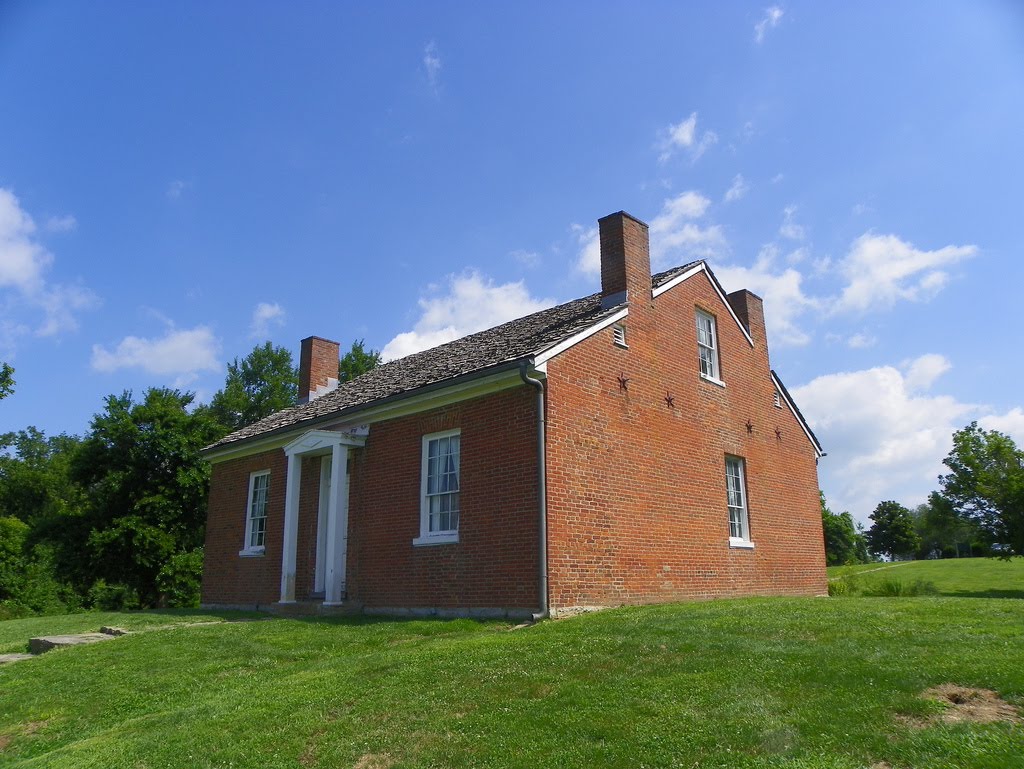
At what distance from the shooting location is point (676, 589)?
13.4 metres

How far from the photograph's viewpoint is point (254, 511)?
18.0 m

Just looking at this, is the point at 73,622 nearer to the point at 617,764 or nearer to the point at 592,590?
the point at 592,590

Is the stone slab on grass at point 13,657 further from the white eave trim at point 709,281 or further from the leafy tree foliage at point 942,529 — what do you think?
the leafy tree foliage at point 942,529

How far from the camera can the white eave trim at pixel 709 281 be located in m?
15.0

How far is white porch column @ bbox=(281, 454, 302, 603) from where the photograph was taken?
1555 centimetres

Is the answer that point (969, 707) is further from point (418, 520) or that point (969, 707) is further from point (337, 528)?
point (337, 528)

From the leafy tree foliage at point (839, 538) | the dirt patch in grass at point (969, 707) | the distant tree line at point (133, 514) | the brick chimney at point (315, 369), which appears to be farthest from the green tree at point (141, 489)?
the leafy tree foliage at point (839, 538)

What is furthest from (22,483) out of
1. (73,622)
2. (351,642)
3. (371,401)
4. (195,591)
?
(351,642)

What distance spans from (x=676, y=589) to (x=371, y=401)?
6.62 m

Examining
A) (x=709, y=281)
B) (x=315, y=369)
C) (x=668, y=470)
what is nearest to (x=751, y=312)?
(x=709, y=281)

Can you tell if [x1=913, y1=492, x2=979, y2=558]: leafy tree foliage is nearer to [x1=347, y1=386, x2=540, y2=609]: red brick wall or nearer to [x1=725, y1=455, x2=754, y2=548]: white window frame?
[x1=725, y1=455, x2=754, y2=548]: white window frame

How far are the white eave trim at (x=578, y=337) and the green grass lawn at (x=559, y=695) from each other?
12.9ft

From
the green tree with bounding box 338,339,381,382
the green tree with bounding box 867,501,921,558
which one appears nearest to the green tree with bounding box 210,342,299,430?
the green tree with bounding box 338,339,381,382

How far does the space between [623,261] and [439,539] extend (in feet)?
20.0
